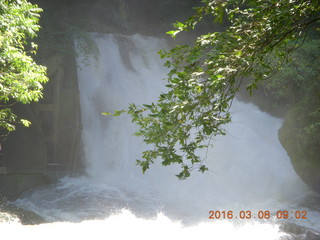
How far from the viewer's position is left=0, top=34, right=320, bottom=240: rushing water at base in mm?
8969

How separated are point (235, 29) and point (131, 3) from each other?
2145cm

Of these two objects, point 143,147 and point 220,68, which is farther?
point 143,147

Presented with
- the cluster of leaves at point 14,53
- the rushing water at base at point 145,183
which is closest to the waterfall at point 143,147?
the rushing water at base at point 145,183

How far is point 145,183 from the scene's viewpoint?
48.9 feet

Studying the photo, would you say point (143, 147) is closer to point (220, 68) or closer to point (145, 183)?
point (145, 183)

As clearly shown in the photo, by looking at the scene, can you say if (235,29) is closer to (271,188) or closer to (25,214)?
(25,214)

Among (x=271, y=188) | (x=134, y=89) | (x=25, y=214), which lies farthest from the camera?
(x=134, y=89)

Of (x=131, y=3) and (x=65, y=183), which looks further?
(x=131, y=3)

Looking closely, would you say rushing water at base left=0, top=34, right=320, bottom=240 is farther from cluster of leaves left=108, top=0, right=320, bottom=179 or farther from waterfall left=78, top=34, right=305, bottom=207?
cluster of leaves left=108, top=0, right=320, bottom=179

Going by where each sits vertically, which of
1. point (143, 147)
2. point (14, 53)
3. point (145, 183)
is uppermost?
point (143, 147)

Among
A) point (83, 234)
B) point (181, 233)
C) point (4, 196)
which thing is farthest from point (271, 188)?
point (4, 196)

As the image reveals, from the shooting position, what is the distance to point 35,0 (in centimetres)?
1498
